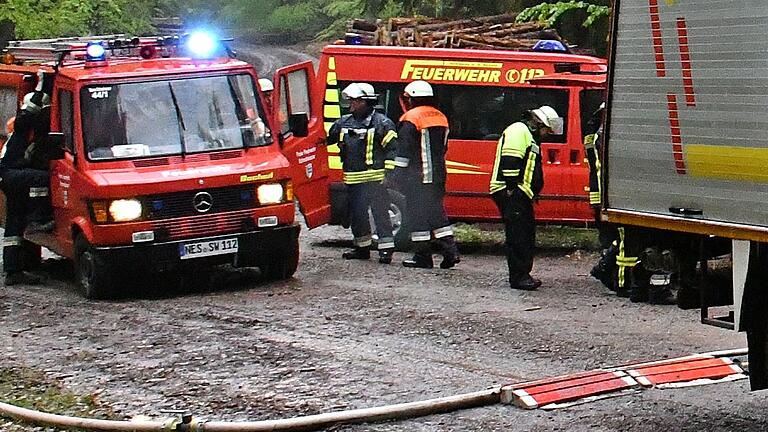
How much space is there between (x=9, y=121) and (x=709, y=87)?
9497mm

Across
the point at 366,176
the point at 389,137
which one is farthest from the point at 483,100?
the point at 366,176

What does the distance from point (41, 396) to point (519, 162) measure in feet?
Result: 17.2

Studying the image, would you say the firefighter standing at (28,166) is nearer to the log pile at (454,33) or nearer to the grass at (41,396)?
the grass at (41,396)

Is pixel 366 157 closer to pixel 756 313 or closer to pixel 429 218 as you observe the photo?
pixel 429 218

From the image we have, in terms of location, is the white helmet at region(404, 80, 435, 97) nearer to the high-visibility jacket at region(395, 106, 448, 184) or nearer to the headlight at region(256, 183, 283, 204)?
the high-visibility jacket at region(395, 106, 448, 184)

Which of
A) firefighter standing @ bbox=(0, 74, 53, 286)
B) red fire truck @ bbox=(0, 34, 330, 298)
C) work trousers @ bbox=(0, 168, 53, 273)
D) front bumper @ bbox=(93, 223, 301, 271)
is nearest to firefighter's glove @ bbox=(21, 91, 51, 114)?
firefighter standing @ bbox=(0, 74, 53, 286)

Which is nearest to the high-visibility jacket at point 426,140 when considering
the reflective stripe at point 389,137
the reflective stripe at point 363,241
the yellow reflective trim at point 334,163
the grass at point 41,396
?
the reflective stripe at point 389,137

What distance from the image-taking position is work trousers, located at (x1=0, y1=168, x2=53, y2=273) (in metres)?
13.0

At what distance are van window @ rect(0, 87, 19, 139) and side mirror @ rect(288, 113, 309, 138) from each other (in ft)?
10.3

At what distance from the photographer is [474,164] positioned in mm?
15250

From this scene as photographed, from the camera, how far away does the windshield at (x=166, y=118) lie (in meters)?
12.2

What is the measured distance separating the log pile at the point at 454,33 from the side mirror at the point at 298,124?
3.74 meters

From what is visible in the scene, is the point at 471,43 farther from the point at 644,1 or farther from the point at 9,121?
the point at 644,1

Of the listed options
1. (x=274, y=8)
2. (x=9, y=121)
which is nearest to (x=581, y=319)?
(x=9, y=121)
